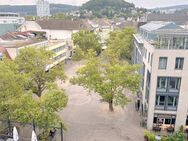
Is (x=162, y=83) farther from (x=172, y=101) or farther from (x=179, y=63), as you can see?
(x=179, y=63)

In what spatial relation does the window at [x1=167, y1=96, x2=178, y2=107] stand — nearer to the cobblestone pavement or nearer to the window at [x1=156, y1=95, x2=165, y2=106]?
the window at [x1=156, y1=95, x2=165, y2=106]

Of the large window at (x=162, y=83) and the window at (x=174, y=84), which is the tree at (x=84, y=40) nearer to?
the large window at (x=162, y=83)

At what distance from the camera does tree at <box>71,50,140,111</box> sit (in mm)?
34844

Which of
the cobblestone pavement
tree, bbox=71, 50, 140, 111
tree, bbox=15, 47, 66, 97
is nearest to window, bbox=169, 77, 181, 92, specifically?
tree, bbox=71, 50, 140, 111

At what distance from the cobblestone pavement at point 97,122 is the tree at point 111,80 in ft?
9.51

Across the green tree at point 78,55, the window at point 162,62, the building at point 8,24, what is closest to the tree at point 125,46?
the green tree at point 78,55

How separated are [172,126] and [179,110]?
2.43 meters

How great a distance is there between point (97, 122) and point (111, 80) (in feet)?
20.2

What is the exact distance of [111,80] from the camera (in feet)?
115

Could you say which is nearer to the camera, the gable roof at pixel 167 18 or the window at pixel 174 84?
the window at pixel 174 84

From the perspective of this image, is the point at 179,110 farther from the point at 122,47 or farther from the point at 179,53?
the point at 122,47

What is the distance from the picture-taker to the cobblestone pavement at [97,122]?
3175 centimetres

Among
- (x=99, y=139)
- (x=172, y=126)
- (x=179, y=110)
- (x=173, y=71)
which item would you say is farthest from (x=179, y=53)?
(x=99, y=139)

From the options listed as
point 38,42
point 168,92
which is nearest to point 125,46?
point 38,42
